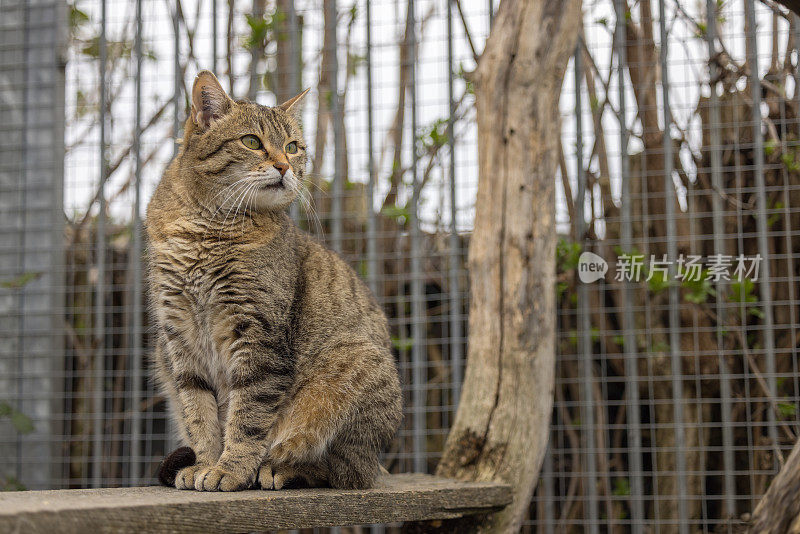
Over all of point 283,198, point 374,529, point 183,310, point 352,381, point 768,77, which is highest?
point 768,77

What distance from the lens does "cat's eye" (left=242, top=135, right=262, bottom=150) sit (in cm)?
229

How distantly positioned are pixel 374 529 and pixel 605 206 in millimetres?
1818

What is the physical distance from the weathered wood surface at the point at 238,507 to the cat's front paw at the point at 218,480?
1.7 inches

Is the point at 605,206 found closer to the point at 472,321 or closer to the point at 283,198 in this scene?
the point at 472,321

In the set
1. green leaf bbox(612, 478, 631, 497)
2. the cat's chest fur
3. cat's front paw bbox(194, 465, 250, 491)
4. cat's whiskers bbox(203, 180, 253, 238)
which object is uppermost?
cat's whiskers bbox(203, 180, 253, 238)

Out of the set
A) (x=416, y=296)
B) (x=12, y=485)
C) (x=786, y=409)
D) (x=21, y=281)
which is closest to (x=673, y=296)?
(x=786, y=409)

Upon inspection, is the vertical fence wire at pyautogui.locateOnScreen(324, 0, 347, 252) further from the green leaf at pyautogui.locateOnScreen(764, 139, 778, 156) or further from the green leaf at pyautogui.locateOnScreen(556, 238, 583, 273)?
the green leaf at pyautogui.locateOnScreen(764, 139, 778, 156)

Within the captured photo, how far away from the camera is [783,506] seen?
6.44 ft

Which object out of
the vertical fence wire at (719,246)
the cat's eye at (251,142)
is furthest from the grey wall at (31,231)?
the vertical fence wire at (719,246)

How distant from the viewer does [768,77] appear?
3689 millimetres

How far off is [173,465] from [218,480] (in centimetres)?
26

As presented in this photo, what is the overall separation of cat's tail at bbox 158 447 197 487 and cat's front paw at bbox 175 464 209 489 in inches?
2.1

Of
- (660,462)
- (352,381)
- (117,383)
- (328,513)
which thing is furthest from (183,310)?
(660,462)

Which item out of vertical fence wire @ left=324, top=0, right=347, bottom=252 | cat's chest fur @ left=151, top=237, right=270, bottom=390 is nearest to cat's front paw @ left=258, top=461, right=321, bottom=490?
cat's chest fur @ left=151, top=237, right=270, bottom=390
